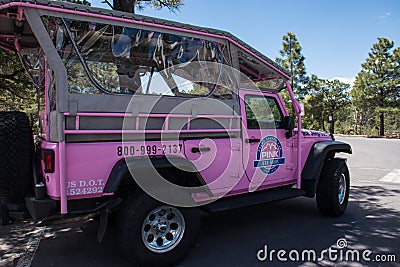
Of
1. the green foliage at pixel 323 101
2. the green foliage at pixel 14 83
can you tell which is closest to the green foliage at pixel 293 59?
the green foliage at pixel 323 101

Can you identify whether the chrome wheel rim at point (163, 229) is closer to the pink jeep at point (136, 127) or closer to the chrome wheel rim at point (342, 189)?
the pink jeep at point (136, 127)

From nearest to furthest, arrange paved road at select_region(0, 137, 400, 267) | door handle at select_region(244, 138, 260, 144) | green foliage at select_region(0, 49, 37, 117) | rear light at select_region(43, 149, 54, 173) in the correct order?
rear light at select_region(43, 149, 54, 173), paved road at select_region(0, 137, 400, 267), door handle at select_region(244, 138, 260, 144), green foliage at select_region(0, 49, 37, 117)

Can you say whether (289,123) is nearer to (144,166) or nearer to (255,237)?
(255,237)

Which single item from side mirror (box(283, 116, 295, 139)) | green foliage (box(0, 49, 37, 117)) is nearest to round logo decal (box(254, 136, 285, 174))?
side mirror (box(283, 116, 295, 139))

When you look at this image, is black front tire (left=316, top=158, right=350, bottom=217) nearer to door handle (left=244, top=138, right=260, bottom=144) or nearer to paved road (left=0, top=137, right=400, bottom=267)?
paved road (left=0, top=137, right=400, bottom=267)

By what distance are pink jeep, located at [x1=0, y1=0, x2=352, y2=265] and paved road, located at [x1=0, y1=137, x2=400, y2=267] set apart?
1.82 feet

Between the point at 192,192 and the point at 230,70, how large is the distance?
168cm

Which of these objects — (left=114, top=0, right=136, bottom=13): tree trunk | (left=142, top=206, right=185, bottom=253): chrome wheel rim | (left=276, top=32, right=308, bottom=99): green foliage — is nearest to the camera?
(left=142, top=206, right=185, bottom=253): chrome wheel rim

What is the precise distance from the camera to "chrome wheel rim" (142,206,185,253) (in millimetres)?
3801

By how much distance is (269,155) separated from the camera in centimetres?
511

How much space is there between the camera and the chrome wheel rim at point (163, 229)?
380 centimetres

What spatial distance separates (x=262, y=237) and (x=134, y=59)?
2918mm

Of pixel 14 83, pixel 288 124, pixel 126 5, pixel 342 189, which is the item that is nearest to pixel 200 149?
pixel 288 124

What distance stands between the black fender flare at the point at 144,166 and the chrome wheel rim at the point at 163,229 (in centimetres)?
40
